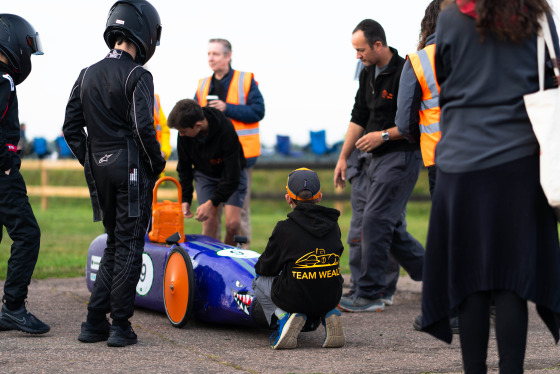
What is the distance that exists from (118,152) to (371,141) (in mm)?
1998

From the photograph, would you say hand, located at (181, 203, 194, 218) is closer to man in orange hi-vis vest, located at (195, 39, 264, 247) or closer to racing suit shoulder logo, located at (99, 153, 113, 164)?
A: man in orange hi-vis vest, located at (195, 39, 264, 247)

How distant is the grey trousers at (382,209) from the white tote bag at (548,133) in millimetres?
2956

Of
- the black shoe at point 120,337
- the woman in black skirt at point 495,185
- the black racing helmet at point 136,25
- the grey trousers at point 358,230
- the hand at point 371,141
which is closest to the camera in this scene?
the woman in black skirt at point 495,185

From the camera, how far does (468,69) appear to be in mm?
2932

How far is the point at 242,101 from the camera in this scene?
7902 mm

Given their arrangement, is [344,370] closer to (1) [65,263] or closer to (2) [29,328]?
(2) [29,328]

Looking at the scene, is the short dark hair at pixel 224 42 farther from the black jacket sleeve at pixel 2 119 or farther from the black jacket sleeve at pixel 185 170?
the black jacket sleeve at pixel 2 119

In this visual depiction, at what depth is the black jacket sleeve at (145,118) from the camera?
4445 mm

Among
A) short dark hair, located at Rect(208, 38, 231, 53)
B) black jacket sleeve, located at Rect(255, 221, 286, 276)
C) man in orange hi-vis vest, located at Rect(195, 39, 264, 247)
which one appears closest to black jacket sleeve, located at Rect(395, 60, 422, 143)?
black jacket sleeve, located at Rect(255, 221, 286, 276)

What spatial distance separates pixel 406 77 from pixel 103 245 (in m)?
2.55

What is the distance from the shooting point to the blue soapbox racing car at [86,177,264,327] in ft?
16.1

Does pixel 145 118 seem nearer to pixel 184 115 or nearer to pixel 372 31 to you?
pixel 184 115

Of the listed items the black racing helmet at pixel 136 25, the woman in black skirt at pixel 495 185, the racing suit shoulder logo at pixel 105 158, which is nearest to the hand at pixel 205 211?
the black racing helmet at pixel 136 25

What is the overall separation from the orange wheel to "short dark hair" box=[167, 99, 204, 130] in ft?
4.24
